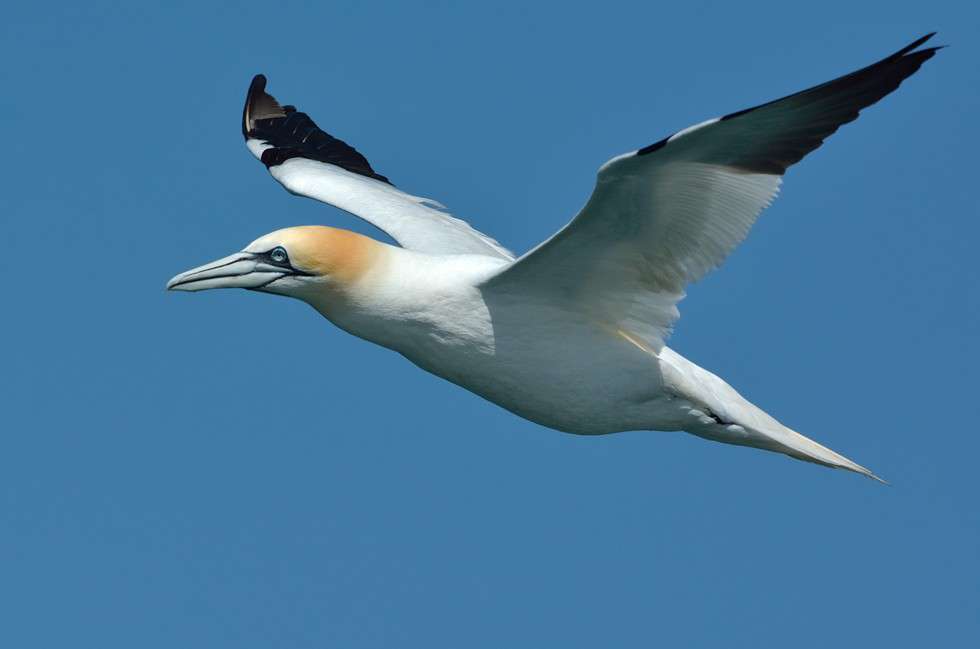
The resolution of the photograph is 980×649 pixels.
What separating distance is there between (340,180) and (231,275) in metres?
3.44

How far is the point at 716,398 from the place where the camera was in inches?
425

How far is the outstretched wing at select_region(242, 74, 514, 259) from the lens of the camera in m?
12.8

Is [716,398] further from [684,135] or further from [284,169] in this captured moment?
[284,169]

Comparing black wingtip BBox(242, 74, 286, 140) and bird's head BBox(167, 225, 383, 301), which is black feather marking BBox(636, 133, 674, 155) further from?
black wingtip BBox(242, 74, 286, 140)

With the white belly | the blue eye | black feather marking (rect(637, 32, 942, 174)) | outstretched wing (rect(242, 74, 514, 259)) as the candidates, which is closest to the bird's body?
the white belly

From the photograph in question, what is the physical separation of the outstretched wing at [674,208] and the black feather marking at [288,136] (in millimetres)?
4523

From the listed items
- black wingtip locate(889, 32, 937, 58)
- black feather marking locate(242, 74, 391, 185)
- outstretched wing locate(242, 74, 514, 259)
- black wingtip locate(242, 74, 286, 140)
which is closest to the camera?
black wingtip locate(889, 32, 937, 58)

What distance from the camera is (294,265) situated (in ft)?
33.6

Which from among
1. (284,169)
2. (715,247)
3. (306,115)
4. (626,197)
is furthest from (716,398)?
(306,115)

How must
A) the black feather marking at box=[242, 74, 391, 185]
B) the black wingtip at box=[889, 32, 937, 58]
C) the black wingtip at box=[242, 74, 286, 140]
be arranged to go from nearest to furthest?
the black wingtip at box=[889, 32, 937, 58], the black feather marking at box=[242, 74, 391, 185], the black wingtip at box=[242, 74, 286, 140]

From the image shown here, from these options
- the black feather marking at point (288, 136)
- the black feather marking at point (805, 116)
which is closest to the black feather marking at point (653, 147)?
the black feather marking at point (805, 116)

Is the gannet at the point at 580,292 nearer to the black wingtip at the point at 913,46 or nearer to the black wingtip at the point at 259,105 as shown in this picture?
the black wingtip at the point at 913,46

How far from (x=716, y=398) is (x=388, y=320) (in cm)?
225

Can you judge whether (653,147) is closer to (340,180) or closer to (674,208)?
(674,208)
